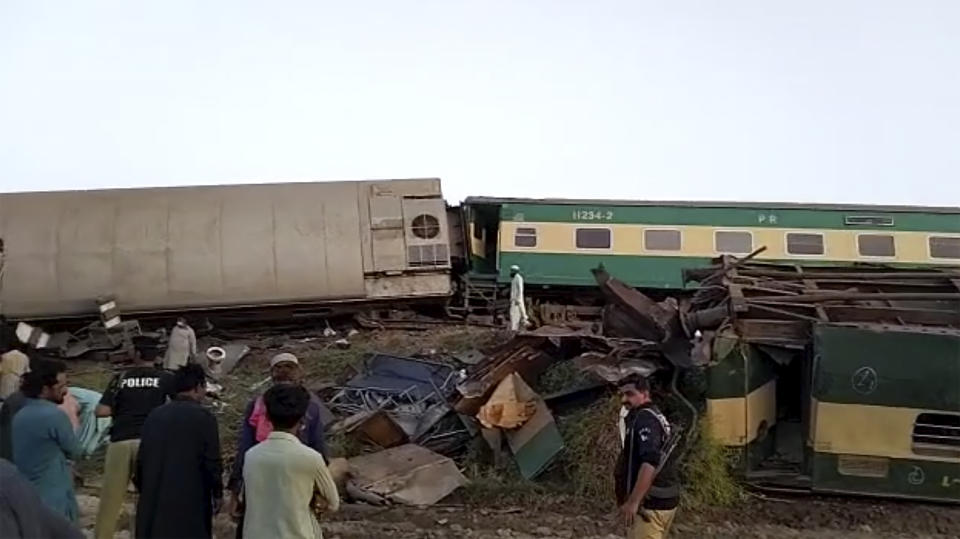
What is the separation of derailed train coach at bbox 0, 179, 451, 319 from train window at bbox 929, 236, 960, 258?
28.2 ft

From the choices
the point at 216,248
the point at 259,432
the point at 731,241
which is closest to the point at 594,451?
the point at 259,432

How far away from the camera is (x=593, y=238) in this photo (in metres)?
18.6

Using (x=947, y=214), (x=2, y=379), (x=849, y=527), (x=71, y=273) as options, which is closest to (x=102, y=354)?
(x=71, y=273)

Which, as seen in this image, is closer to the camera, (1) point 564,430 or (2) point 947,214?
(1) point 564,430

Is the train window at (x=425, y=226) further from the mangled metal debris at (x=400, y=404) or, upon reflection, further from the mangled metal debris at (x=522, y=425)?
the mangled metal debris at (x=522, y=425)

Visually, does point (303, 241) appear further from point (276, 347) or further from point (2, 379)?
point (2, 379)

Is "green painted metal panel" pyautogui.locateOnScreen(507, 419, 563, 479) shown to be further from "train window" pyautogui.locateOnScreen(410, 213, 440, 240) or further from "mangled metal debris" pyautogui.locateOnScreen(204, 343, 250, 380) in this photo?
"train window" pyautogui.locateOnScreen(410, 213, 440, 240)

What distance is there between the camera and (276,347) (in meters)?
16.7

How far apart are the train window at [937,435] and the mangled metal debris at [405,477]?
362 cm

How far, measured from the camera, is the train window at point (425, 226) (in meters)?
18.4

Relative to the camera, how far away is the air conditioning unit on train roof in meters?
18.2

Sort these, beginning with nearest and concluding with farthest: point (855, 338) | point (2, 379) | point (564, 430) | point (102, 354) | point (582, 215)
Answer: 1. point (855, 338)
2. point (2, 379)
3. point (564, 430)
4. point (102, 354)
5. point (582, 215)

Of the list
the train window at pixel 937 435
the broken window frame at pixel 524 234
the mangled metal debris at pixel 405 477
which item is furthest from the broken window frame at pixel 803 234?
the mangled metal debris at pixel 405 477

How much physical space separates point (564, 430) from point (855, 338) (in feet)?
8.30
